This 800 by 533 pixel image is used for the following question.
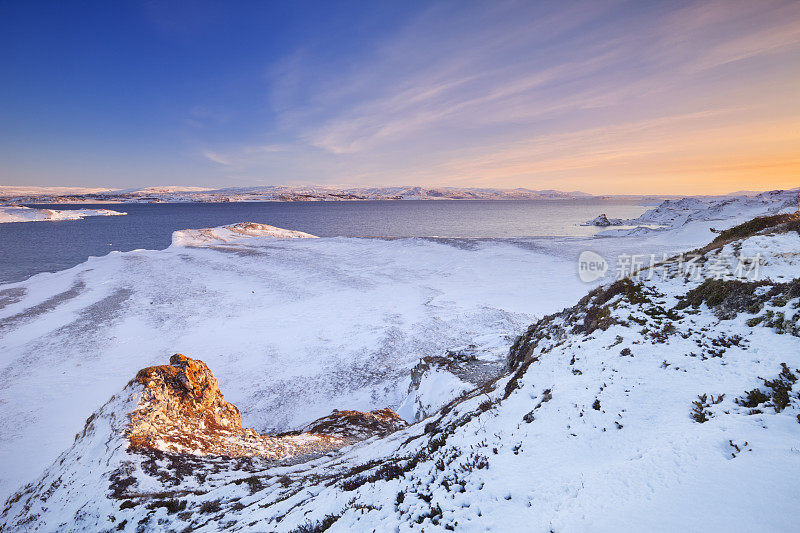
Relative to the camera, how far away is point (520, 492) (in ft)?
19.1

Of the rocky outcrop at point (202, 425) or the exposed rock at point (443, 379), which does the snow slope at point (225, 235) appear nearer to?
the rocky outcrop at point (202, 425)

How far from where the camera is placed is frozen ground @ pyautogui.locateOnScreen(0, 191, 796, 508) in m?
18.6

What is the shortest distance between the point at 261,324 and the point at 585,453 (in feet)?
88.0

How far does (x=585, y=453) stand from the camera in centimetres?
632

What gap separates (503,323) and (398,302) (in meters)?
10.5

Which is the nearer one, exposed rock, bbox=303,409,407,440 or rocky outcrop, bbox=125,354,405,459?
rocky outcrop, bbox=125,354,405,459

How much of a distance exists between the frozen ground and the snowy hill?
7.19 m

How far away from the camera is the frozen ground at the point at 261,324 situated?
733 inches

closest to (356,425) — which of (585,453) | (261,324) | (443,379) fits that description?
(443,379)

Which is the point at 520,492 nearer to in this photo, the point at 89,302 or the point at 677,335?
the point at 677,335

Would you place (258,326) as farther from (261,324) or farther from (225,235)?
(225,235)

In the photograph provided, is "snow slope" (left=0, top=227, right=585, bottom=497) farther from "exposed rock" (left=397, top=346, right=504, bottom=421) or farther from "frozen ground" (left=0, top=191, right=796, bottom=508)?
"exposed rock" (left=397, top=346, right=504, bottom=421)

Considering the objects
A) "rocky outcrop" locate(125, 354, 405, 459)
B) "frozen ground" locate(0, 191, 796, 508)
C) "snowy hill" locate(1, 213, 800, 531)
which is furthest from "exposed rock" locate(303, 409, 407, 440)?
"frozen ground" locate(0, 191, 796, 508)

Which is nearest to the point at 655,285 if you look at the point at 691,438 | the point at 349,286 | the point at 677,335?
the point at 677,335
